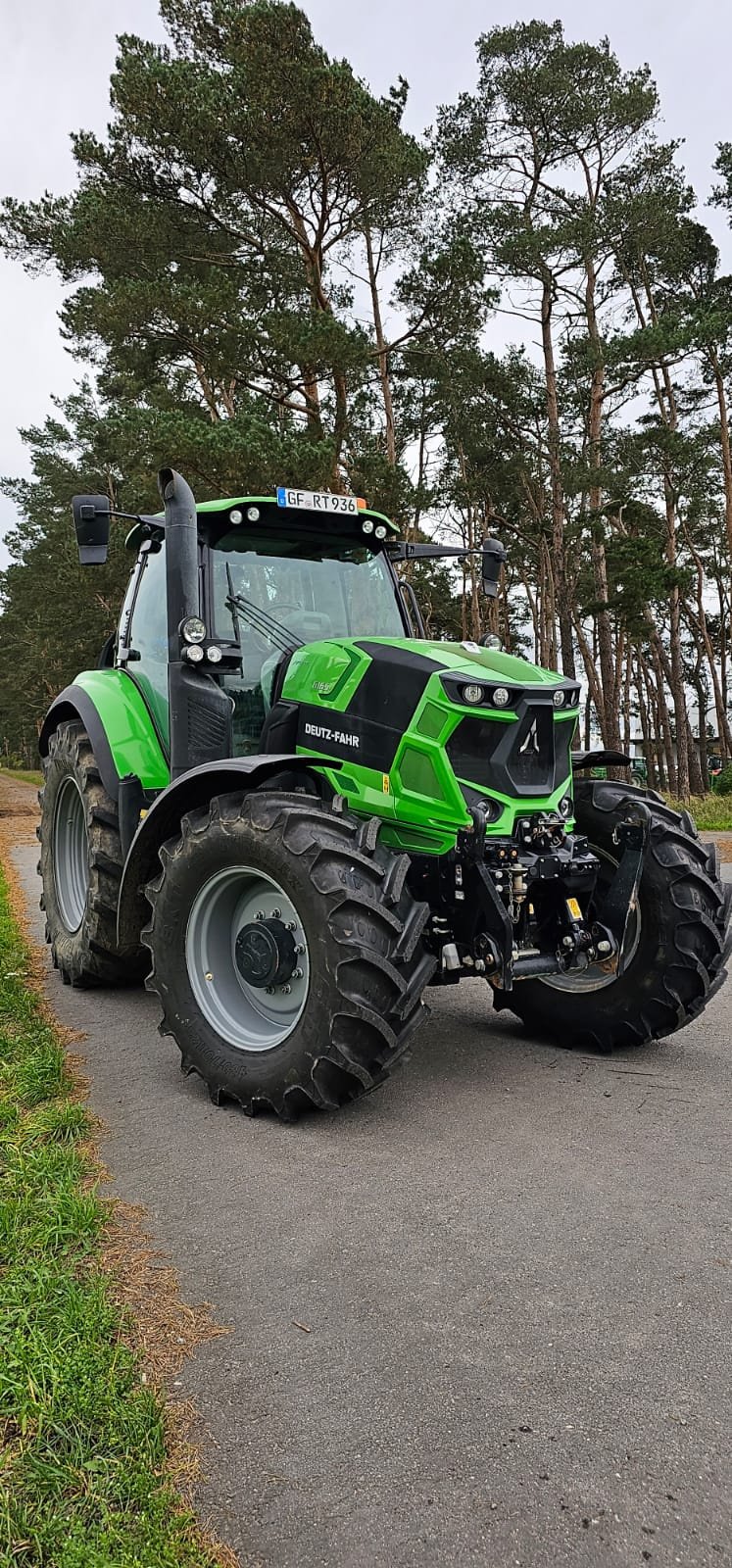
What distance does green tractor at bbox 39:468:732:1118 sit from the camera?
3605 mm

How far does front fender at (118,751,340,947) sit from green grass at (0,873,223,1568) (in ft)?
4.78

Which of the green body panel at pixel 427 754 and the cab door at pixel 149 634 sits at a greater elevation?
the cab door at pixel 149 634

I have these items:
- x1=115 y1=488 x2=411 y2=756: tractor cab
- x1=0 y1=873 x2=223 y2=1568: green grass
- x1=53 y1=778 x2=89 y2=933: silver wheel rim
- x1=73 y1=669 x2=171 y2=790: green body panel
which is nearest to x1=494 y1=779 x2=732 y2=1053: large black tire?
x1=115 y1=488 x2=411 y2=756: tractor cab

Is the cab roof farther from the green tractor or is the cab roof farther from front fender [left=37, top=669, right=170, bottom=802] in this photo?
front fender [left=37, top=669, right=170, bottom=802]

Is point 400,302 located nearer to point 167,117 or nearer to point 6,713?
point 167,117

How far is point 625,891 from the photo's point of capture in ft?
13.7

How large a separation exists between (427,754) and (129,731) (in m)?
2.04

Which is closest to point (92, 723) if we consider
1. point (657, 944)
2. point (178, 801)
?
point (178, 801)

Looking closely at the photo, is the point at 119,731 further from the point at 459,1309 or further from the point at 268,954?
the point at 459,1309

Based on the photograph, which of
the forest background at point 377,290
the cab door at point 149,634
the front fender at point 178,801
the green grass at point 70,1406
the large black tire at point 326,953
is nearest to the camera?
the green grass at point 70,1406

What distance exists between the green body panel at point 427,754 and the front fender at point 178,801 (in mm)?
261

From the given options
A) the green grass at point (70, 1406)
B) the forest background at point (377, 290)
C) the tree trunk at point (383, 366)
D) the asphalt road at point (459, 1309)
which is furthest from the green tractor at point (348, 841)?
the tree trunk at point (383, 366)

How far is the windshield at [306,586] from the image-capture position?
4.95 metres

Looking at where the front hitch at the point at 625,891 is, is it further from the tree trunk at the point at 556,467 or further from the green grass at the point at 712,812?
the tree trunk at the point at 556,467
